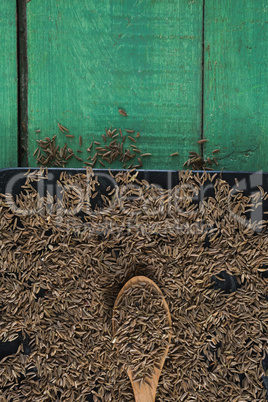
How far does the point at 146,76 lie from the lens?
55.1 inches

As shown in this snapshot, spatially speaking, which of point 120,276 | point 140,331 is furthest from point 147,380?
point 120,276

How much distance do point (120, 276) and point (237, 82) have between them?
2.74ft

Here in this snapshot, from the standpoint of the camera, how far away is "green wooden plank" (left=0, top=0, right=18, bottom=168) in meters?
1.38

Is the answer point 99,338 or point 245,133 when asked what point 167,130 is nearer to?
point 245,133

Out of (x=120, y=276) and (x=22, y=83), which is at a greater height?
(x=22, y=83)

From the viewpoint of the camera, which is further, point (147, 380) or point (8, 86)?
point (8, 86)

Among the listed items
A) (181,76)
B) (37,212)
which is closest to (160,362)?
(37,212)

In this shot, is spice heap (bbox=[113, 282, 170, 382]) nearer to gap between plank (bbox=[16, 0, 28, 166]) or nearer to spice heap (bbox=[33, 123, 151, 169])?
spice heap (bbox=[33, 123, 151, 169])

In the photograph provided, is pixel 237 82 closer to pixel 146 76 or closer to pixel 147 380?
pixel 146 76

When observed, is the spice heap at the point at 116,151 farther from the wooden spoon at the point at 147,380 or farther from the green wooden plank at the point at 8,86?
the wooden spoon at the point at 147,380

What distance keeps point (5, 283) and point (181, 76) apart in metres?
0.98

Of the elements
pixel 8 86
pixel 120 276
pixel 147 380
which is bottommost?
pixel 147 380

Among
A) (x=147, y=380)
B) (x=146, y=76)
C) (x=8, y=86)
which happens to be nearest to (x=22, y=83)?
(x=8, y=86)

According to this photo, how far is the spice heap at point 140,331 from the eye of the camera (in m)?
1.27
